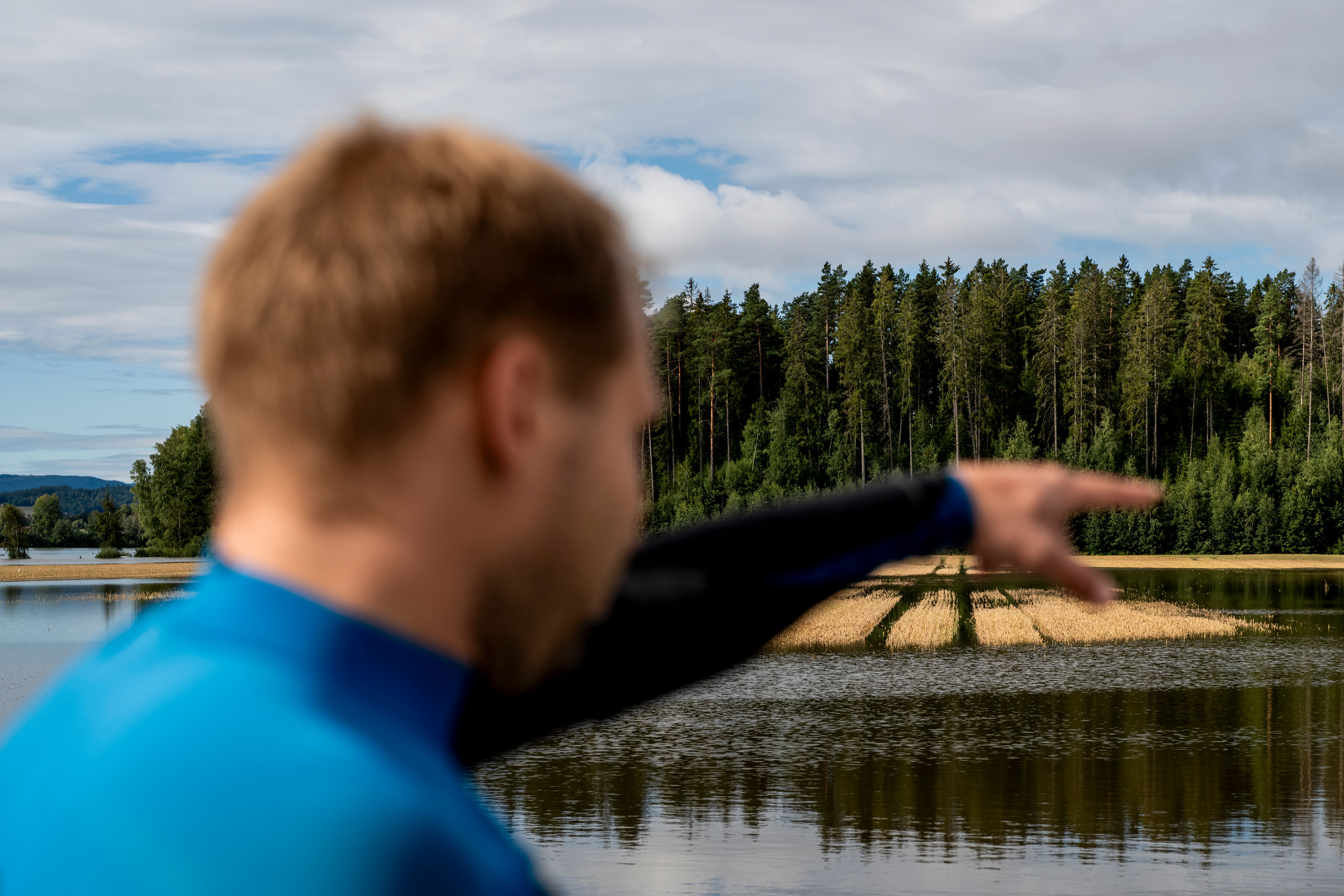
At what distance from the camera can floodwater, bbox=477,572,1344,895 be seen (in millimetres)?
18141

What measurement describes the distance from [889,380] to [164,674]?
100 meters

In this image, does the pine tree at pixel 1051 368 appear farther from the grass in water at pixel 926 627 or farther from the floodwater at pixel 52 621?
the floodwater at pixel 52 621

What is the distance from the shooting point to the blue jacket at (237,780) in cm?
71

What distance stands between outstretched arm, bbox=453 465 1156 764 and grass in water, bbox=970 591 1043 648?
133ft

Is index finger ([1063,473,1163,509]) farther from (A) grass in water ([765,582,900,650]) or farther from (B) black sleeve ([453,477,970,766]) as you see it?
(A) grass in water ([765,582,900,650])

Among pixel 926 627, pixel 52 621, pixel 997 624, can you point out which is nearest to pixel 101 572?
pixel 52 621

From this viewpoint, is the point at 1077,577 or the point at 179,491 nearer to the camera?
the point at 1077,577

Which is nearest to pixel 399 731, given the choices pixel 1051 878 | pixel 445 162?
pixel 445 162

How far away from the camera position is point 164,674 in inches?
30.3

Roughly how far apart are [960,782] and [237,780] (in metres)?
24.3

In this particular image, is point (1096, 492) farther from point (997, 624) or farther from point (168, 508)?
point (168, 508)

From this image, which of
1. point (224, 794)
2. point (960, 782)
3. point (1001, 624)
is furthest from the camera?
point (1001, 624)

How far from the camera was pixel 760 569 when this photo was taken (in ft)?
5.76

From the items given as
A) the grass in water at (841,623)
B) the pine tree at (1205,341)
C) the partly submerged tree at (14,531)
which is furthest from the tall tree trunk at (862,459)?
the partly submerged tree at (14,531)
